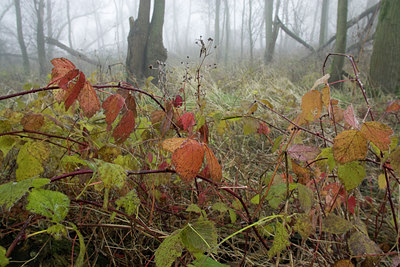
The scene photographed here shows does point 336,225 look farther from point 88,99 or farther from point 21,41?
point 21,41

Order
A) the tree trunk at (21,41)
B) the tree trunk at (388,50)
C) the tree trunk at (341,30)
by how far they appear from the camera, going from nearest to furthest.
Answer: the tree trunk at (388,50), the tree trunk at (341,30), the tree trunk at (21,41)

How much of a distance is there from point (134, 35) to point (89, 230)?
12.7 ft

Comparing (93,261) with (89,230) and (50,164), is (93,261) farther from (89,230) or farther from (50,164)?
(50,164)

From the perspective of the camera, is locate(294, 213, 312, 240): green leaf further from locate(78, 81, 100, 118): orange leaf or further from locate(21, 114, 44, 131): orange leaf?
locate(21, 114, 44, 131): orange leaf

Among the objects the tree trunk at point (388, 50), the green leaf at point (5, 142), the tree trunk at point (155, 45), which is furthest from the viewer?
the tree trunk at point (155, 45)

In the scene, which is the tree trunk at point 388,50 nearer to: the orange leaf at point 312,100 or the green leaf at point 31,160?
the orange leaf at point 312,100

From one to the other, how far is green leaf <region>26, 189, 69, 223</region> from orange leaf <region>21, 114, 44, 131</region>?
23 cm

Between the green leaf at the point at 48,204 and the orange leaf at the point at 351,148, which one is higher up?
the orange leaf at the point at 351,148

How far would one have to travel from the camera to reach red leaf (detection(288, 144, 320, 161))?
50cm

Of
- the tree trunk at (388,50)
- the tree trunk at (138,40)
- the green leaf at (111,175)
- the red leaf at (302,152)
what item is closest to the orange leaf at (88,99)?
the green leaf at (111,175)

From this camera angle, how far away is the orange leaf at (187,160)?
38 cm

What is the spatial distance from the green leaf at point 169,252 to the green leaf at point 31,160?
0.31 m

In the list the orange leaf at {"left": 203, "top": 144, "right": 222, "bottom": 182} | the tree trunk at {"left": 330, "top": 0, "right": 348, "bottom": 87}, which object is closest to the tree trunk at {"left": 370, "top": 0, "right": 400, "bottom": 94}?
the tree trunk at {"left": 330, "top": 0, "right": 348, "bottom": 87}

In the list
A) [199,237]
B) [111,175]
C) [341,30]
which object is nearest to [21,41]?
[341,30]
